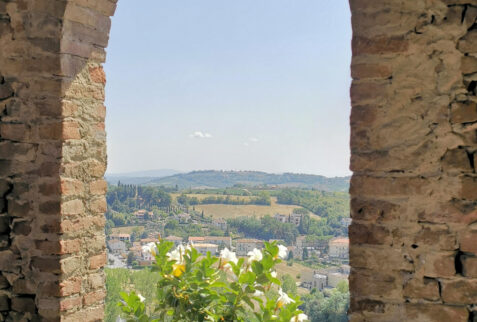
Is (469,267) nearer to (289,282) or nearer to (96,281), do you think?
(96,281)

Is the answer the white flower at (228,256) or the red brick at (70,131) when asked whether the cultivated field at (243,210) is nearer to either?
the white flower at (228,256)

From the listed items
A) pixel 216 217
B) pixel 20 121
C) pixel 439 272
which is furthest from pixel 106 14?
pixel 216 217

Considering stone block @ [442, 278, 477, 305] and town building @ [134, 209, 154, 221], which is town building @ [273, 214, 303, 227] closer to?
town building @ [134, 209, 154, 221]

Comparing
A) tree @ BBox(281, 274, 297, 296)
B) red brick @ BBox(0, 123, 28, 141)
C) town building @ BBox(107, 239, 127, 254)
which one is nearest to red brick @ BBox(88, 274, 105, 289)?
red brick @ BBox(0, 123, 28, 141)

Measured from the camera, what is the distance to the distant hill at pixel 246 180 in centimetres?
624

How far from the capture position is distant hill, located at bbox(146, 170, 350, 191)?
6238mm

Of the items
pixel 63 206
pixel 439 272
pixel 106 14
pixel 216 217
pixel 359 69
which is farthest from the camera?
pixel 216 217

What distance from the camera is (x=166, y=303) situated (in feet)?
8.13

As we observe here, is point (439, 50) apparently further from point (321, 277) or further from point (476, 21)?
point (321, 277)

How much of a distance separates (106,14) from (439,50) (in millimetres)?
1621

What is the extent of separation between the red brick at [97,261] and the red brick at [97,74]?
0.88 meters

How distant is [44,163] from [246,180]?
4.98m

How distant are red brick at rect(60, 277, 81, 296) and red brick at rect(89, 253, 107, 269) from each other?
104 millimetres

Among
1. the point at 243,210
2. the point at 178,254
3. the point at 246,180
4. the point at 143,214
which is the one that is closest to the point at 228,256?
the point at 178,254
